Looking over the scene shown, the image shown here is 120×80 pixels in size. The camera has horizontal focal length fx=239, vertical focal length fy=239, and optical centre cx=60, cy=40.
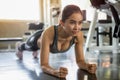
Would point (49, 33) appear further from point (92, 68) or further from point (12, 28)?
point (12, 28)

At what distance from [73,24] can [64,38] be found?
0.23 metres

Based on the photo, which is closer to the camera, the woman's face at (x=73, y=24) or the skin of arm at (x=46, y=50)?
the woman's face at (x=73, y=24)

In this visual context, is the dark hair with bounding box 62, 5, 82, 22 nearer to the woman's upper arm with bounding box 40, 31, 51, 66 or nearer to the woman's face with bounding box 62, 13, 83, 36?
the woman's face with bounding box 62, 13, 83, 36

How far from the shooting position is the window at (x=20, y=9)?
206 inches

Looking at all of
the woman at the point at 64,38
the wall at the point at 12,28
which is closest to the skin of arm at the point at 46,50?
the woman at the point at 64,38

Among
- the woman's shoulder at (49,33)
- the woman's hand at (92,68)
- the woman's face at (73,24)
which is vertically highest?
the woman's face at (73,24)

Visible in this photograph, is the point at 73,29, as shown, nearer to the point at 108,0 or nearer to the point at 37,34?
the point at 37,34

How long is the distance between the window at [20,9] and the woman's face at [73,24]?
155 inches

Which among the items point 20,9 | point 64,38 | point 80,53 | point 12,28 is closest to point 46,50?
point 64,38

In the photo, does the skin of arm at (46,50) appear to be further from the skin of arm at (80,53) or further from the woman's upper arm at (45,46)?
the skin of arm at (80,53)

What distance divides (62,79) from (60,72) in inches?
1.7

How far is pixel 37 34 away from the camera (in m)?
2.14

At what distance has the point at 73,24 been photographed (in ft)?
4.65

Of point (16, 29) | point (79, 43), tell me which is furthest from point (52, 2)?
point (79, 43)
